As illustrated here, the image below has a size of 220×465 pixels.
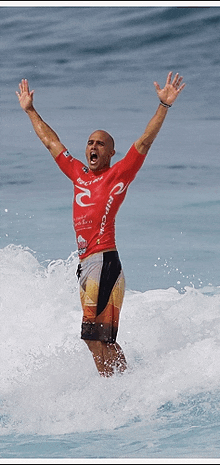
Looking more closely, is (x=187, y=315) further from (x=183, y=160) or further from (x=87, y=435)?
(x=183, y=160)

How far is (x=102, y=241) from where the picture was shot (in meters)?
4.51

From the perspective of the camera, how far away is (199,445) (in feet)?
13.5

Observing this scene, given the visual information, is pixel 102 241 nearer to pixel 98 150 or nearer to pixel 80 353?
pixel 98 150

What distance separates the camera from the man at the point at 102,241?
4.46 meters

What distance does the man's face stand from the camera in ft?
14.9

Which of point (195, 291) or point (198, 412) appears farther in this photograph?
point (195, 291)

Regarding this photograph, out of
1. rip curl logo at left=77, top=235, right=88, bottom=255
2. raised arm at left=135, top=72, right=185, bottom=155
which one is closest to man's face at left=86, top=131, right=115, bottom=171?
raised arm at left=135, top=72, right=185, bottom=155

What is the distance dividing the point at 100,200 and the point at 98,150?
1.04ft

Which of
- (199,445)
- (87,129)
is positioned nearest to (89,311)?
(199,445)

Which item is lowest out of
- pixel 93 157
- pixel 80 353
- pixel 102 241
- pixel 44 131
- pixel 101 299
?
A: pixel 80 353

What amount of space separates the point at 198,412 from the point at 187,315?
213cm

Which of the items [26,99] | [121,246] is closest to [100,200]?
[26,99]

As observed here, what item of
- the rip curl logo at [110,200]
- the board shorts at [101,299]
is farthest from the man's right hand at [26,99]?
the board shorts at [101,299]

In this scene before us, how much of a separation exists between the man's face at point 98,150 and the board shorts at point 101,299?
0.55 m
